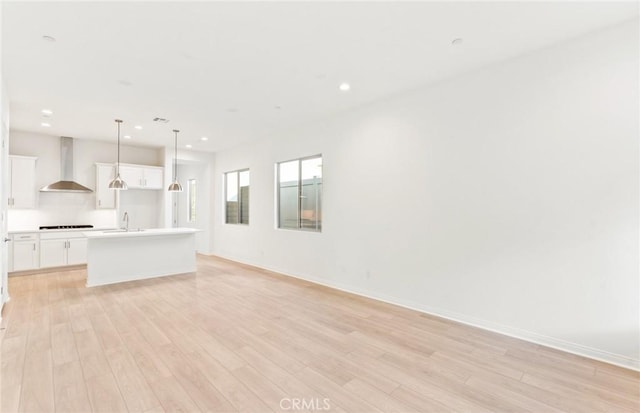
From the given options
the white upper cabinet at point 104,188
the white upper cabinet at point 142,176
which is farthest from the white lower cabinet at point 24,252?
the white upper cabinet at point 142,176

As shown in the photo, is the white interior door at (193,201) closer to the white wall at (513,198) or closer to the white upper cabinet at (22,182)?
the white upper cabinet at (22,182)

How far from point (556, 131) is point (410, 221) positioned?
1840 mm

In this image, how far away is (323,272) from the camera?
5336mm

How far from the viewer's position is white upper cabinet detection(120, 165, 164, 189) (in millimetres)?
7223

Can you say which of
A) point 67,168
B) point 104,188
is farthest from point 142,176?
point 67,168

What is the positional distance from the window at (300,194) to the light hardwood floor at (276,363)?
6.35 feet

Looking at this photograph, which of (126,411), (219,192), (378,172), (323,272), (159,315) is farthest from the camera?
(219,192)

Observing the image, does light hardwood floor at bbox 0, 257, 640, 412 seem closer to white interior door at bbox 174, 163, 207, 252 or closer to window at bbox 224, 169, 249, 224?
window at bbox 224, 169, 249, 224

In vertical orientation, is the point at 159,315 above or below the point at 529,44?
below

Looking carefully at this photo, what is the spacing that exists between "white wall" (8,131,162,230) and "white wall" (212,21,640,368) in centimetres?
598

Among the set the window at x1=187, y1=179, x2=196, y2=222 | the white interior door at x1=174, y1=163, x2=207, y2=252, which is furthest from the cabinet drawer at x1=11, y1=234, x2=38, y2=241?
the window at x1=187, y1=179, x2=196, y2=222

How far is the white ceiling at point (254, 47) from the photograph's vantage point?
245 cm

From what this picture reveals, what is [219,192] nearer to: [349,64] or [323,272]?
[323,272]

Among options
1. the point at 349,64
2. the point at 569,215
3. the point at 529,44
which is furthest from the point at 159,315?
the point at 529,44
